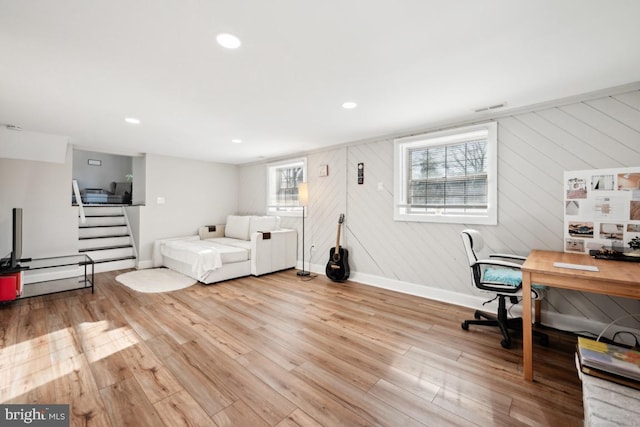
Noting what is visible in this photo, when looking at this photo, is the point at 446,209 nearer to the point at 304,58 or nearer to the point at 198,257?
the point at 304,58

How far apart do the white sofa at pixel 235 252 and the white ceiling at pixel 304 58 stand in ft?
6.81

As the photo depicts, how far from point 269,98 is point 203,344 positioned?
237 centimetres

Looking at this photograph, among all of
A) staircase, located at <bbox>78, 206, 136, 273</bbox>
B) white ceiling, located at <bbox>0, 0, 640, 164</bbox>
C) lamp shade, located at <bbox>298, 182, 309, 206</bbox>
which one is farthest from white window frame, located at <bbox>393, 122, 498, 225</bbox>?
staircase, located at <bbox>78, 206, 136, 273</bbox>

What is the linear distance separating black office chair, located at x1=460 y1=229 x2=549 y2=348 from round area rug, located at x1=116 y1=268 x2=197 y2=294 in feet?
12.5

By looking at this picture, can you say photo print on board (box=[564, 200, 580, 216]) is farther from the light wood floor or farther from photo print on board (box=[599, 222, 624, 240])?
the light wood floor

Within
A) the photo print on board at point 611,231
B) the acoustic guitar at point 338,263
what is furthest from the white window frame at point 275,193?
the photo print on board at point 611,231

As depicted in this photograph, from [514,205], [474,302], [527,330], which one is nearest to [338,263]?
[474,302]

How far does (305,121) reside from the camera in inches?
128

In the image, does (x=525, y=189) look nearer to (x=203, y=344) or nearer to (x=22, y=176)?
(x=203, y=344)

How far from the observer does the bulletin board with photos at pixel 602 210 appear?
2271 millimetres

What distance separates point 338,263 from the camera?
13.7 feet

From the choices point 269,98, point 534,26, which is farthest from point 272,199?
point 534,26

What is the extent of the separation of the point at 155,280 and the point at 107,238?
1837 mm

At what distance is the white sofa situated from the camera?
160 inches
